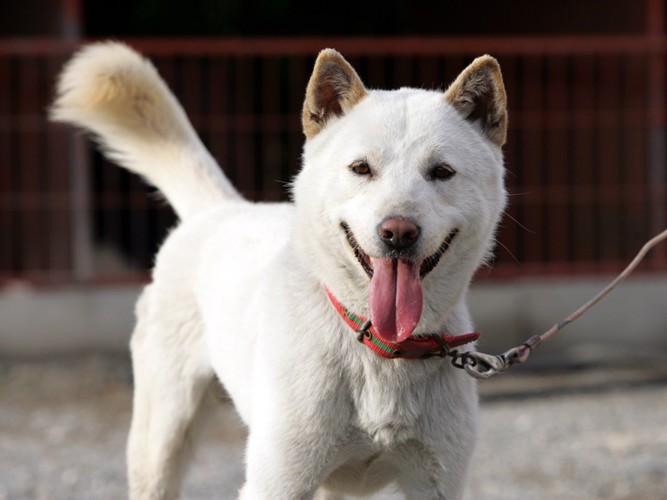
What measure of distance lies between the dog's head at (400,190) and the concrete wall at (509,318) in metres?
4.30

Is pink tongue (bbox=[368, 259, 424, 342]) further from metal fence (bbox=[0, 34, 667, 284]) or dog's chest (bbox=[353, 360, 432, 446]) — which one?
metal fence (bbox=[0, 34, 667, 284])

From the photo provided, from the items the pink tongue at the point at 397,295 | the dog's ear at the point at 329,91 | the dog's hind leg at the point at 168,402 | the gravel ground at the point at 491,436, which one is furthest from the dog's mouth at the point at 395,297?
the gravel ground at the point at 491,436

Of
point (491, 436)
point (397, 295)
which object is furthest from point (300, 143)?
point (397, 295)

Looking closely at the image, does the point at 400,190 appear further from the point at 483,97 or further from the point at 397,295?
the point at 483,97

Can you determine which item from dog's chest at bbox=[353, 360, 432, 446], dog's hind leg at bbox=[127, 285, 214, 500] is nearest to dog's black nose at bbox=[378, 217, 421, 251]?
dog's chest at bbox=[353, 360, 432, 446]

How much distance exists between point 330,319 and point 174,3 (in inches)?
272

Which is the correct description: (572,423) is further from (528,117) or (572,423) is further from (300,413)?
(300,413)

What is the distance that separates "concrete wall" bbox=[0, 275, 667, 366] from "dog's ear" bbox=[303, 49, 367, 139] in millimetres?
4321

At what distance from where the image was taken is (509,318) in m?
7.90

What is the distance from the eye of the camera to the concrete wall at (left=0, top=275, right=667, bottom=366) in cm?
767

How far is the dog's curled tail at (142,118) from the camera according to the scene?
4.55 metres

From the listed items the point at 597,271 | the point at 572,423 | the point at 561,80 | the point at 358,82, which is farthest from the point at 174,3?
the point at 358,82

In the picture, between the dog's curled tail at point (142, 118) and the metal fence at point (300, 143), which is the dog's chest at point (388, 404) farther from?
the metal fence at point (300, 143)

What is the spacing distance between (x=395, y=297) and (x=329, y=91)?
26.2 inches
